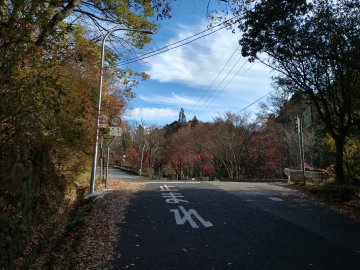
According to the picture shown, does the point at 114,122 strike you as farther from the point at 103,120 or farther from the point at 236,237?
the point at 236,237

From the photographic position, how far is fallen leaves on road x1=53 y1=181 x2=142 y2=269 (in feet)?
21.3

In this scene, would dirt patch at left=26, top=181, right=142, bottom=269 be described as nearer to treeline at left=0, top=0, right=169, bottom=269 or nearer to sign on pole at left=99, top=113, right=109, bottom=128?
treeline at left=0, top=0, right=169, bottom=269

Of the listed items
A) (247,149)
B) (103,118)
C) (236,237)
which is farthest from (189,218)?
(247,149)

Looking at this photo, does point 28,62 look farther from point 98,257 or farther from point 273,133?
point 273,133

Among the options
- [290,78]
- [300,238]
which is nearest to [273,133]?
[290,78]

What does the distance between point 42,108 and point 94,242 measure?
313 cm

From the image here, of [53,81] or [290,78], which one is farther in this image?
[290,78]

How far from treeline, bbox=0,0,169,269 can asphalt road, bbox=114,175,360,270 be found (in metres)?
2.36

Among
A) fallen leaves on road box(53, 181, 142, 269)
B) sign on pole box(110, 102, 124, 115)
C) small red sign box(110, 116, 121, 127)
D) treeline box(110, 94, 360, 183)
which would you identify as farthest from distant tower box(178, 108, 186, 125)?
fallen leaves on road box(53, 181, 142, 269)

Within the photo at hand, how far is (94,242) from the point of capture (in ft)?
25.2

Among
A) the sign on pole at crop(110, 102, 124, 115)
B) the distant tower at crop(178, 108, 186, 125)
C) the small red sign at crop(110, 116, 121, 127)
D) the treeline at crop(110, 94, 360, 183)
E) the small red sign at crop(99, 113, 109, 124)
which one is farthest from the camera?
the distant tower at crop(178, 108, 186, 125)

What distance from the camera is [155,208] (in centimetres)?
1188

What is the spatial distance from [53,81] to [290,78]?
14.4m

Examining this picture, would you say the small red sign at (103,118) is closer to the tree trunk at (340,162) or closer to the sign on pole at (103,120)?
the sign on pole at (103,120)
